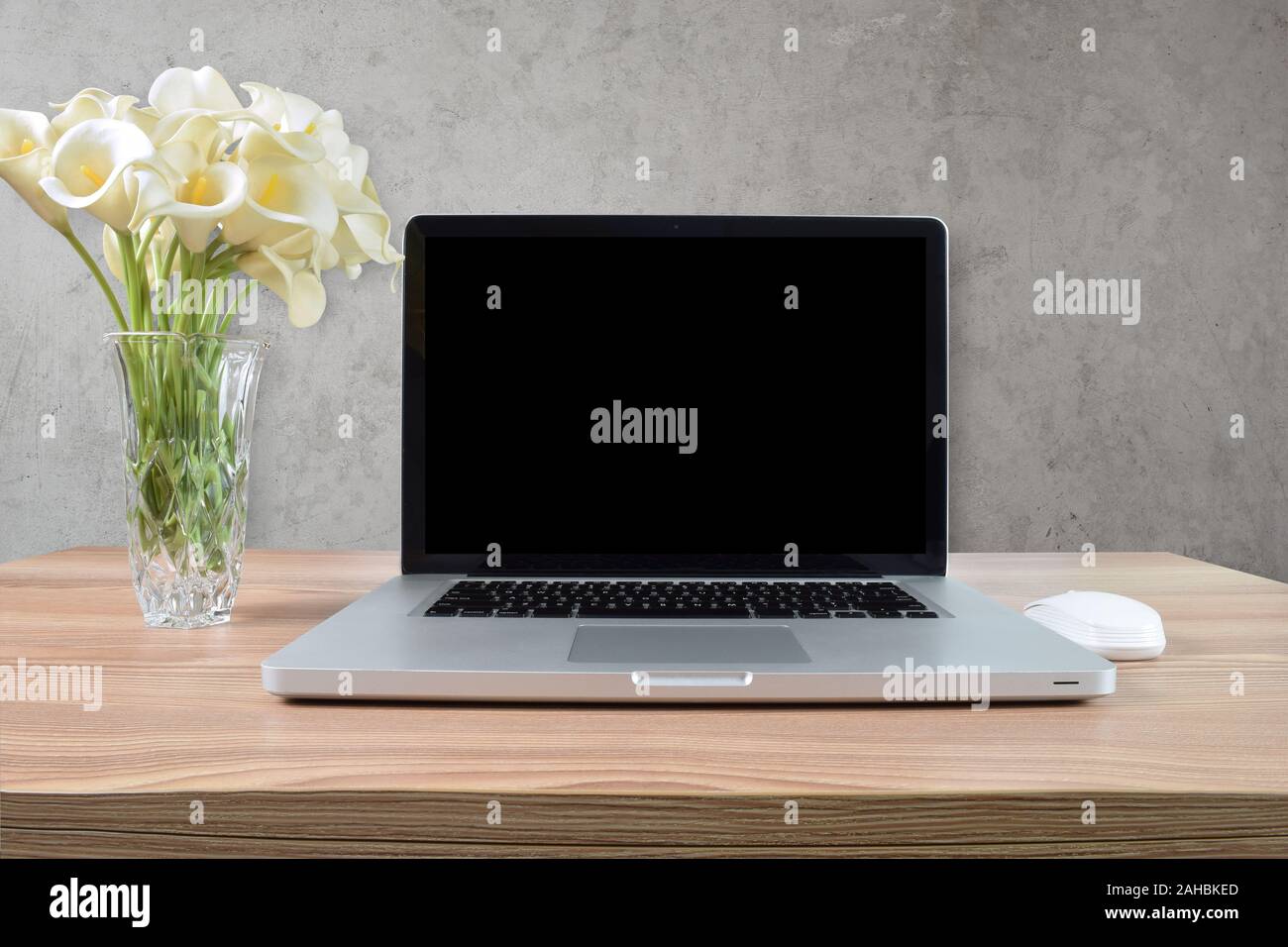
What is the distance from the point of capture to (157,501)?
2.17 feet

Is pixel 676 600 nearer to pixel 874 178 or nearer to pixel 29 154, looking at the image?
pixel 29 154

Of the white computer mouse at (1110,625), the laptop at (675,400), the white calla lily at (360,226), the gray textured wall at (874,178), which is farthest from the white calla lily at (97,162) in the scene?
the gray textured wall at (874,178)

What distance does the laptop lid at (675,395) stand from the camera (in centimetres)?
80

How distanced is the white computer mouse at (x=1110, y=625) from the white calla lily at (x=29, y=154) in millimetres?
747

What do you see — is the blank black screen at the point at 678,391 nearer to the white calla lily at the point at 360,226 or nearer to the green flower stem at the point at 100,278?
the white calla lily at the point at 360,226

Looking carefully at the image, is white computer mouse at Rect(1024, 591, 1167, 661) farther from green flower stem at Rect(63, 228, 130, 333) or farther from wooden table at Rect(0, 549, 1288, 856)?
green flower stem at Rect(63, 228, 130, 333)

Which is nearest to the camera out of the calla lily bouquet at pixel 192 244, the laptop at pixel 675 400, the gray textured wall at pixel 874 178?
the calla lily bouquet at pixel 192 244

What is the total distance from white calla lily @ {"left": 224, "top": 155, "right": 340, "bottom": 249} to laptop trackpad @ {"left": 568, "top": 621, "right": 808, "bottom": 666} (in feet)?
1.14

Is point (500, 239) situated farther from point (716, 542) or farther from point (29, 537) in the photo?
point (29, 537)

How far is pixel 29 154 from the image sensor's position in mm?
613

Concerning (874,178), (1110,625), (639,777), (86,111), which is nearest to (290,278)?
(86,111)

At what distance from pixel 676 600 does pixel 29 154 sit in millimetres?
546

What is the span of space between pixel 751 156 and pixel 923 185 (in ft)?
1.58

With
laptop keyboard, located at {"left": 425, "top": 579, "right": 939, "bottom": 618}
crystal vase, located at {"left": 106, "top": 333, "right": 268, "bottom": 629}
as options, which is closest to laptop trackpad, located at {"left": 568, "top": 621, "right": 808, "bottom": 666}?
laptop keyboard, located at {"left": 425, "top": 579, "right": 939, "bottom": 618}
